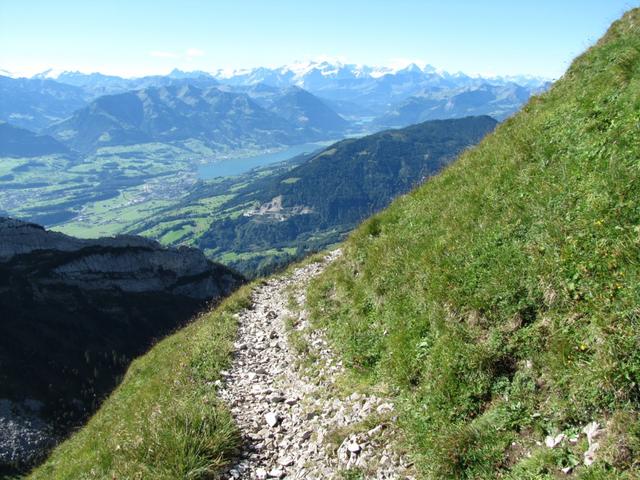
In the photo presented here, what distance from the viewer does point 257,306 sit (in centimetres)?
2319

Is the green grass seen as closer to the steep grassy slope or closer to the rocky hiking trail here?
the rocky hiking trail

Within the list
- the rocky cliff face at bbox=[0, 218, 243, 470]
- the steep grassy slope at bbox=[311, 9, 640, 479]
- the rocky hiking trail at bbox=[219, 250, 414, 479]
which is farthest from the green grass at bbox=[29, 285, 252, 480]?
the rocky cliff face at bbox=[0, 218, 243, 470]

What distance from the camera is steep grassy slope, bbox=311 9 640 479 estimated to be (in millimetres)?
6875

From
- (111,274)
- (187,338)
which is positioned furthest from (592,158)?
(111,274)

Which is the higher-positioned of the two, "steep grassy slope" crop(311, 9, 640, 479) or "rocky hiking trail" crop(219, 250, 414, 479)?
"steep grassy slope" crop(311, 9, 640, 479)

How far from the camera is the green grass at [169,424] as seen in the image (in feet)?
30.8

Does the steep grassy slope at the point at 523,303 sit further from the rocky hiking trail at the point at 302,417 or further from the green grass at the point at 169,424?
the green grass at the point at 169,424

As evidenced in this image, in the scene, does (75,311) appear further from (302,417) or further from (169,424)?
(302,417)

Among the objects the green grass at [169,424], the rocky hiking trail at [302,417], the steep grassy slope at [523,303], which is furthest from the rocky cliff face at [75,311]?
the steep grassy slope at [523,303]

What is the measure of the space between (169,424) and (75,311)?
62.5m

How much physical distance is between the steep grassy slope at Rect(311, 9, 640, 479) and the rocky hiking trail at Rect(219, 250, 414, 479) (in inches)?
27.1

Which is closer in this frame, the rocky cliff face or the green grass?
the green grass

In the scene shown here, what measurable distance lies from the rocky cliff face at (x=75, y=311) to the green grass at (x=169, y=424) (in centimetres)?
1230

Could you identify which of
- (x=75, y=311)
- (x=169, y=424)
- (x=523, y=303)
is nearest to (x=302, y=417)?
(x=169, y=424)
